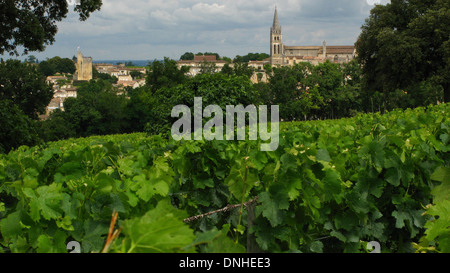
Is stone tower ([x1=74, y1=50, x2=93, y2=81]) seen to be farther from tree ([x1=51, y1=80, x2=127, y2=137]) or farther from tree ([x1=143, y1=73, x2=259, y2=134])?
tree ([x1=143, y1=73, x2=259, y2=134])

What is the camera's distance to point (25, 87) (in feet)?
149

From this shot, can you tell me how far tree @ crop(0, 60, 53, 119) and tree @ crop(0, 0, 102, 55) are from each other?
1108 inches

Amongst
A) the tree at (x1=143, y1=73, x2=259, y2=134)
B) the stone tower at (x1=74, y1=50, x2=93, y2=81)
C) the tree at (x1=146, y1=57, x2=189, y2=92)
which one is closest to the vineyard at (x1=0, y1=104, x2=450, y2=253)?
the tree at (x1=143, y1=73, x2=259, y2=134)

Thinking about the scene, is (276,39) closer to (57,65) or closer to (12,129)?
(57,65)

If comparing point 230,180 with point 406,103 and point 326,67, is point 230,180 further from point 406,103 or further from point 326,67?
point 326,67

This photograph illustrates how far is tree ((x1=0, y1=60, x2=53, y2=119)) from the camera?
44250 mm

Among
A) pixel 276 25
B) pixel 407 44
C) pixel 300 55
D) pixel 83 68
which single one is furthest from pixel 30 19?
pixel 300 55

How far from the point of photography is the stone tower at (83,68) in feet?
588

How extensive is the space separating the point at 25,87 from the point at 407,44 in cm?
3620

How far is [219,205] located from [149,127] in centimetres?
2208

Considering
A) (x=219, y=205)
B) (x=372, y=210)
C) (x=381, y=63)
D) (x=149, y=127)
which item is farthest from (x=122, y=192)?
(x=381, y=63)

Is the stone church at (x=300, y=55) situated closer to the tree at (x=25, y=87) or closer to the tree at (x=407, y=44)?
the tree at (x=25, y=87)

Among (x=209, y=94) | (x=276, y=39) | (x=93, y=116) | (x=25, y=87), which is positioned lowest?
(x=93, y=116)
